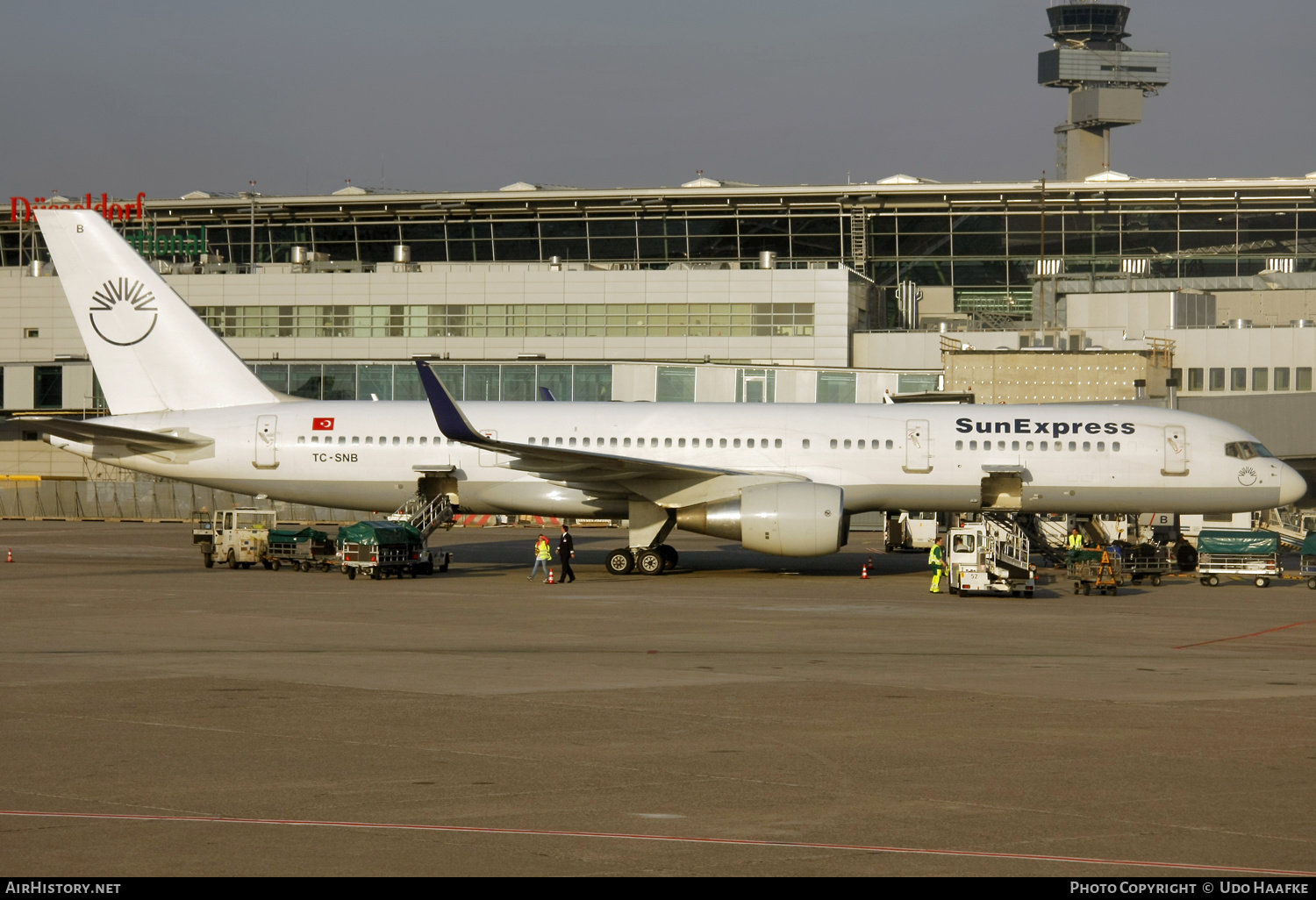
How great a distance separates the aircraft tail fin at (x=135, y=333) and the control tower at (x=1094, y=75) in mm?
165836

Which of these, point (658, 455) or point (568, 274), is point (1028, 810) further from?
point (568, 274)

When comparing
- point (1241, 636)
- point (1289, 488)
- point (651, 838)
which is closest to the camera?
point (651, 838)

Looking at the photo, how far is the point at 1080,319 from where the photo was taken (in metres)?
68.1

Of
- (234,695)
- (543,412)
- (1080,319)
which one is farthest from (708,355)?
(234,695)

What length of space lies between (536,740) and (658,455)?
20828mm

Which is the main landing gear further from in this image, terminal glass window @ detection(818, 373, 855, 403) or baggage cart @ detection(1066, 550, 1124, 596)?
terminal glass window @ detection(818, 373, 855, 403)

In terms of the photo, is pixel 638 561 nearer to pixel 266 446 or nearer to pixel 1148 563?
pixel 266 446

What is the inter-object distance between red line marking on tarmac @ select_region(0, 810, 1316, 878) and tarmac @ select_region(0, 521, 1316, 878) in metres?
0.03

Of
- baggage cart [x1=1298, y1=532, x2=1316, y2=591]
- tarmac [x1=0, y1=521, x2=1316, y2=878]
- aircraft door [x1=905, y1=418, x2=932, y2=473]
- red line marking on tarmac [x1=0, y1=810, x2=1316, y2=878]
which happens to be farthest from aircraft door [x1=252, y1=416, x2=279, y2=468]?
baggage cart [x1=1298, y1=532, x2=1316, y2=591]

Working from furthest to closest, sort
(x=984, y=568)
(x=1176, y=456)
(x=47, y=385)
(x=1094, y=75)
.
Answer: (x=1094, y=75) → (x=47, y=385) → (x=1176, y=456) → (x=984, y=568)

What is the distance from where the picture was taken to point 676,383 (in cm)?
6166

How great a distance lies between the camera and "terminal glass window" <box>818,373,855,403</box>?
59.8 metres

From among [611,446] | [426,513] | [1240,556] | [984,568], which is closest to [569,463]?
[611,446]

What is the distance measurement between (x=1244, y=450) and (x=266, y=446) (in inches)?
960
